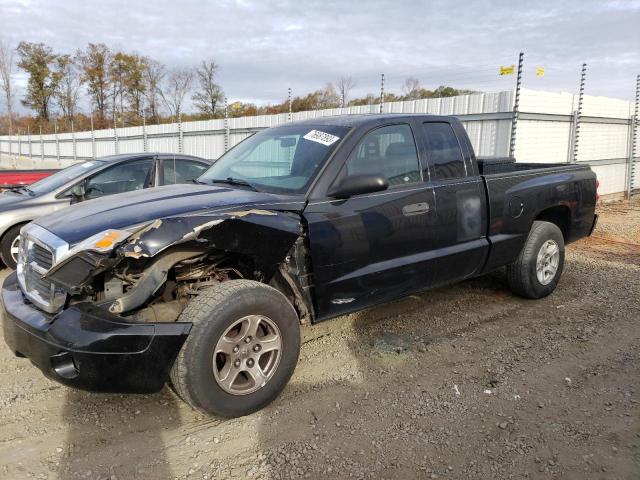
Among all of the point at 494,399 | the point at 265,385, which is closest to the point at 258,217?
the point at 265,385

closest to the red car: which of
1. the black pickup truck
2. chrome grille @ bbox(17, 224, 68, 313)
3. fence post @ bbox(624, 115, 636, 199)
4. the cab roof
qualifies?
the black pickup truck

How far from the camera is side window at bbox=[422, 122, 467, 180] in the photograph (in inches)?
166

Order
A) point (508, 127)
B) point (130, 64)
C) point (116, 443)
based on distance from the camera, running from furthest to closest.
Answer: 1. point (130, 64)
2. point (508, 127)
3. point (116, 443)

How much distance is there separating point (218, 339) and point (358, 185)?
1362mm

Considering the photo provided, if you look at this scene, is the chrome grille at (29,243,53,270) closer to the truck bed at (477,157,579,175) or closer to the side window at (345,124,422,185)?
the side window at (345,124,422,185)

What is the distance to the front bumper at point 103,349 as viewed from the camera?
2605mm

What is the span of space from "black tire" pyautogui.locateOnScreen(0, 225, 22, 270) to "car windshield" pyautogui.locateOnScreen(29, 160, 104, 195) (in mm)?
574

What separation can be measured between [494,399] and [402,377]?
639 mm

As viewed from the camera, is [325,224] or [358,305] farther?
[358,305]

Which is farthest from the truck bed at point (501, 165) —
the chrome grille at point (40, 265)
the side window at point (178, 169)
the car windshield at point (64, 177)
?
the car windshield at point (64, 177)

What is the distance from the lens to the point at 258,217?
302 centimetres

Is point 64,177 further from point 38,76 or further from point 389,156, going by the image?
point 38,76

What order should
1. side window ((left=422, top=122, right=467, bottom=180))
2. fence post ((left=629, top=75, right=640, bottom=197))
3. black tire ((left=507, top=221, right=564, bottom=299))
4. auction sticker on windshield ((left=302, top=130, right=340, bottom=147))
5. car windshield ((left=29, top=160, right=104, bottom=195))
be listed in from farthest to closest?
fence post ((left=629, top=75, right=640, bottom=197))
car windshield ((left=29, top=160, right=104, bottom=195))
black tire ((left=507, top=221, right=564, bottom=299))
side window ((left=422, top=122, right=467, bottom=180))
auction sticker on windshield ((left=302, top=130, right=340, bottom=147))

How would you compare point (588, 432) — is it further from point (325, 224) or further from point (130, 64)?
point (130, 64)
